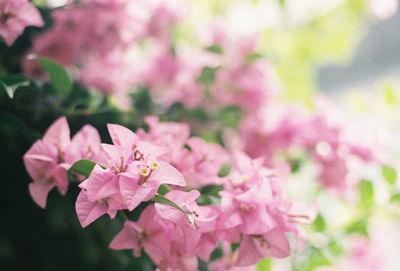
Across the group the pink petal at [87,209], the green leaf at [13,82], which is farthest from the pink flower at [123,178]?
the green leaf at [13,82]

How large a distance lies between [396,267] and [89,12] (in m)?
1.07

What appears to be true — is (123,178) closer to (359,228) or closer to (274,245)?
(274,245)

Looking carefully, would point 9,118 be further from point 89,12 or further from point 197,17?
point 197,17

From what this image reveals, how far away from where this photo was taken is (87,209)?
346 millimetres

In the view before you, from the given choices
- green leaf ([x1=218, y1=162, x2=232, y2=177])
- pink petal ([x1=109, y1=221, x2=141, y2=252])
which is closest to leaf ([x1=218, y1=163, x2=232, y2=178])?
green leaf ([x1=218, y1=162, x2=232, y2=177])

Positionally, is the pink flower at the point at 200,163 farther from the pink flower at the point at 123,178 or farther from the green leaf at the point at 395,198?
the green leaf at the point at 395,198

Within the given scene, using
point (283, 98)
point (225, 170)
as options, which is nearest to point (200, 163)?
point (225, 170)

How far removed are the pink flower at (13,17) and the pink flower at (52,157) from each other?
91 millimetres

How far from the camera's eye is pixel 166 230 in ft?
1.24

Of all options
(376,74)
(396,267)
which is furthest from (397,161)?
(376,74)

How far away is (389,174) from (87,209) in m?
0.44

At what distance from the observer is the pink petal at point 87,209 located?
0.34 metres

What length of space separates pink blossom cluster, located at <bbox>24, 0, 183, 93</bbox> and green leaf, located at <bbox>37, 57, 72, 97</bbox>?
11 centimetres

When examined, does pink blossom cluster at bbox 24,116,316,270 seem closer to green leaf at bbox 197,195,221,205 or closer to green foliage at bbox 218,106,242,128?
green leaf at bbox 197,195,221,205
